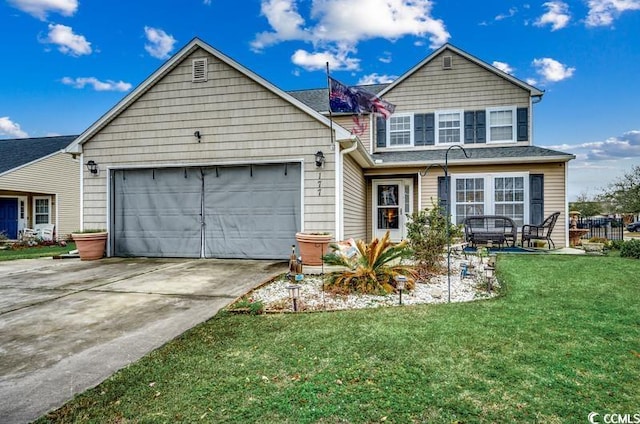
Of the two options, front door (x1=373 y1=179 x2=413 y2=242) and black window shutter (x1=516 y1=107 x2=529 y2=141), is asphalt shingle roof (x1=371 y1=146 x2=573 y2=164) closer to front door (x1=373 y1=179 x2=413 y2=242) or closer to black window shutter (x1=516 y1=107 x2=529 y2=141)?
black window shutter (x1=516 y1=107 x2=529 y2=141)

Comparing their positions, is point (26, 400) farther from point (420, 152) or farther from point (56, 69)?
point (56, 69)

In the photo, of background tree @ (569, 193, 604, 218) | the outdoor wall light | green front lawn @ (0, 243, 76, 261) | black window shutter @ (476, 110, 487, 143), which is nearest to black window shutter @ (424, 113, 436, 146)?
black window shutter @ (476, 110, 487, 143)

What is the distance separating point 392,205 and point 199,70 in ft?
24.0

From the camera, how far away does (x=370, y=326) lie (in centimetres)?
371

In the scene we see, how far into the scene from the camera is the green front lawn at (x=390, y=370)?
7.06 ft

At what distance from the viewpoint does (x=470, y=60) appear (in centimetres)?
→ 1220

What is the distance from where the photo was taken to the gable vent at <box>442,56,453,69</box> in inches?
488

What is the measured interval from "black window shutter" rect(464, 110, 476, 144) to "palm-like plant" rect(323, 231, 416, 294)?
8179 millimetres

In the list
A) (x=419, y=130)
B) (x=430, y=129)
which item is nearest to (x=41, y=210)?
(x=419, y=130)

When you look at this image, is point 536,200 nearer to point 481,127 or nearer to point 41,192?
point 481,127

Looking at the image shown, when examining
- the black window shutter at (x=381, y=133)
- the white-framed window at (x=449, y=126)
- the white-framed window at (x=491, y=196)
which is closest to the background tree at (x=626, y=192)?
the white-framed window at (x=491, y=196)

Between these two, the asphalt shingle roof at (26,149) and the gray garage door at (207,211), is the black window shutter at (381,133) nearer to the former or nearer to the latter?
the gray garage door at (207,211)

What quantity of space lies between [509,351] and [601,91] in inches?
777

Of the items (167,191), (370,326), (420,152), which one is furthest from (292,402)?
(420,152)
